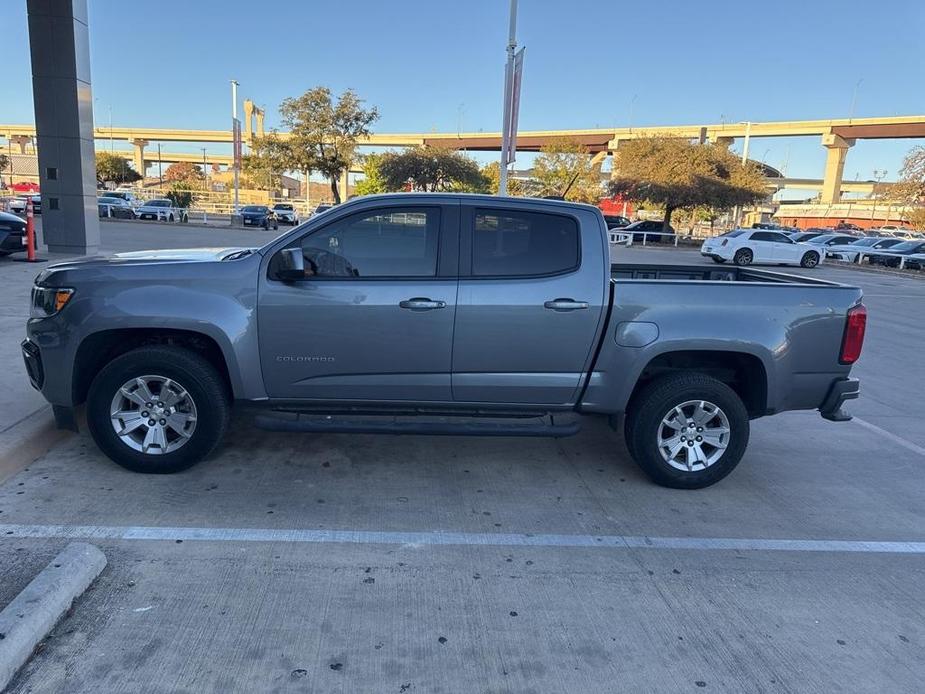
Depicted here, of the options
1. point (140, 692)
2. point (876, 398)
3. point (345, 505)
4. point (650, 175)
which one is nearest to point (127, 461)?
point (345, 505)

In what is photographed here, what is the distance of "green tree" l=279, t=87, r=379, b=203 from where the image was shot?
4222cm

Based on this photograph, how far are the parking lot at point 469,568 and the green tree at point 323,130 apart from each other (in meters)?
38.9

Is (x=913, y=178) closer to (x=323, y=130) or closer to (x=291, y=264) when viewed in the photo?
(x=323, y=130)

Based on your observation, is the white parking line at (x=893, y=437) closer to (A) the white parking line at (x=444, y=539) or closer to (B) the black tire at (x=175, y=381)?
(A) the white parking line at (x=444, y=539)

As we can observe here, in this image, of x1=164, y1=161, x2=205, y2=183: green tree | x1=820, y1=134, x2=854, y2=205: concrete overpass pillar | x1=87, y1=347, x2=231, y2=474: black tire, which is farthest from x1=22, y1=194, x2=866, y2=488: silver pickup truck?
x1=164, y1=161, x2=205, y2=183: green tree

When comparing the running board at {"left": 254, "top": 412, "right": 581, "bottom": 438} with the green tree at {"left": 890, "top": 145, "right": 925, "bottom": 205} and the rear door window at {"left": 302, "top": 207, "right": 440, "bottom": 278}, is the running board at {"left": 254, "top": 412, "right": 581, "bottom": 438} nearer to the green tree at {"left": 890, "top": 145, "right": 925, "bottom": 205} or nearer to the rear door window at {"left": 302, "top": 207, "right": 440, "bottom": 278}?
the rear door window at {"left": 302, "top": 207, "right": 440, "bottom": 278}

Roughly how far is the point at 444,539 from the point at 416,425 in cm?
88

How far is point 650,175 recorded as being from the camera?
138ft

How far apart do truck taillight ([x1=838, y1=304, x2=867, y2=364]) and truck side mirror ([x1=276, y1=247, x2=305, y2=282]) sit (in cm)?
360

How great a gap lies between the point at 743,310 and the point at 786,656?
2253mm

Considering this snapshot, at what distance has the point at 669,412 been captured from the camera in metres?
4.61

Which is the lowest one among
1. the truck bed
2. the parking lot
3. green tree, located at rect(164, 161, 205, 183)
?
the parking lot

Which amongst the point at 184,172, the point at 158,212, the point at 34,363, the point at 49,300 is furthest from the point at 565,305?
the point at 184,172

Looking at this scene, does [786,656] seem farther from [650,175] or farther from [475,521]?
[650,175]
